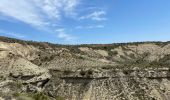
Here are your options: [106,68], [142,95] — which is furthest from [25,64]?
[142,95]

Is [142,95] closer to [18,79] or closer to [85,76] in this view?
[85,76]

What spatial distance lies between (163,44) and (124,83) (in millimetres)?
62858

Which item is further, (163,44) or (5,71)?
(163,44)

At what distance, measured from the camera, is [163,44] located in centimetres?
12738

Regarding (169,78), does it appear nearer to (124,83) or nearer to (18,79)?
(124,83)

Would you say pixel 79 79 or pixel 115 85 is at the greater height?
pixel 79 79

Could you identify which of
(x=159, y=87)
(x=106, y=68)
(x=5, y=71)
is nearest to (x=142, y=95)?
(x=159, y=87)

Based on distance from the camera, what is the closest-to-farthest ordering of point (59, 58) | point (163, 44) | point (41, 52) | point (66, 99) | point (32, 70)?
point (66, 99)
point (32, 70)
point (59, 58)
point (41, 52)
point (163, 44)

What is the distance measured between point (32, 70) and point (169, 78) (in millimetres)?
Result: 25071

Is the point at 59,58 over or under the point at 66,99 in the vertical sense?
over

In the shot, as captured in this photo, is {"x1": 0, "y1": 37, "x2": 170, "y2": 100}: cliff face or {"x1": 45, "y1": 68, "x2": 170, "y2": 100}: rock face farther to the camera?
{"x1": 0, "y1": 37, "x2": 170, "y2": 100}: cliff face

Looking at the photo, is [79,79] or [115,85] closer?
[115,85]

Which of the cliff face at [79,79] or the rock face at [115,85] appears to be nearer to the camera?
the rock face at [115,85]

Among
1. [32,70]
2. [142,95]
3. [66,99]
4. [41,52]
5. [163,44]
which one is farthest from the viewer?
[163,44]
